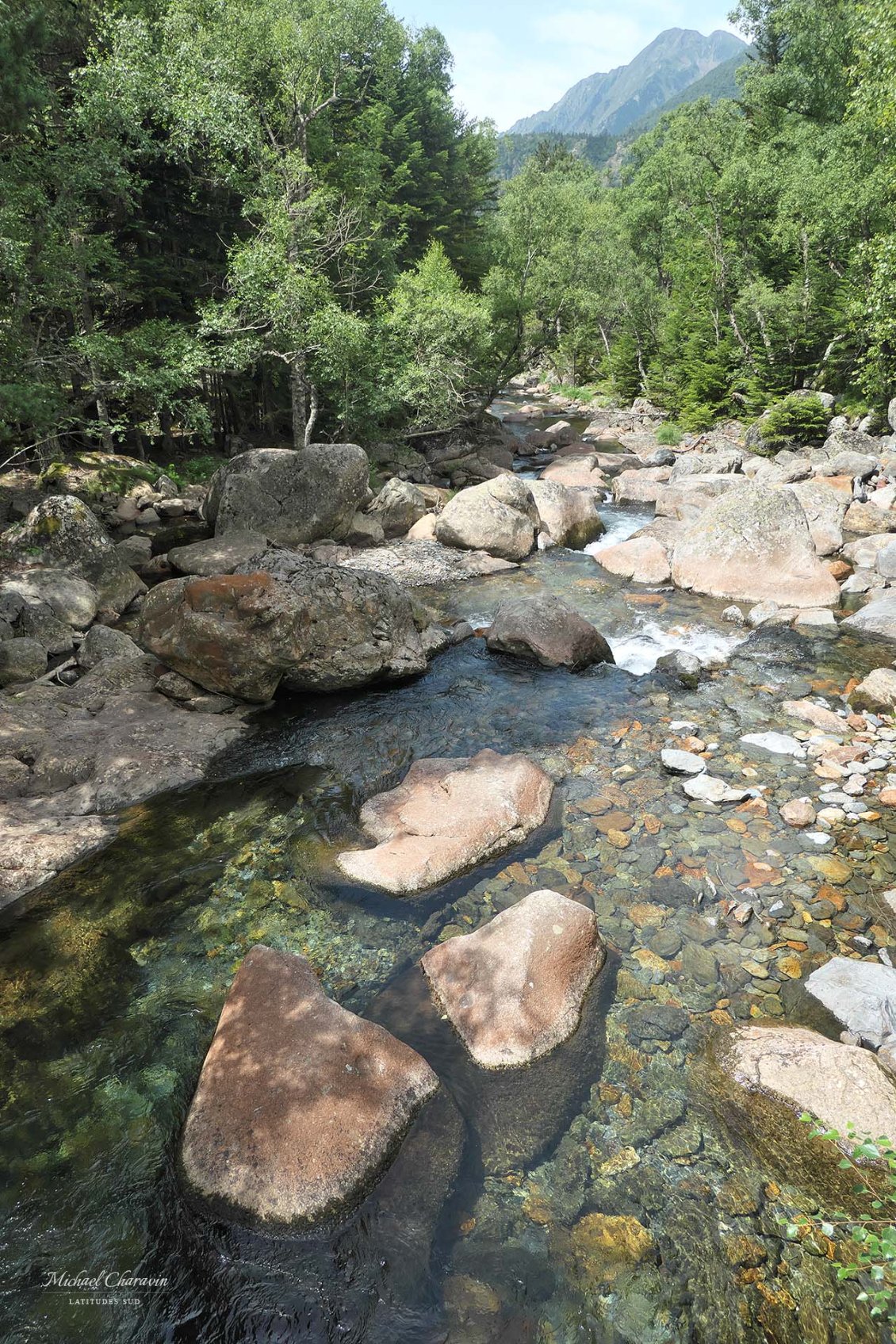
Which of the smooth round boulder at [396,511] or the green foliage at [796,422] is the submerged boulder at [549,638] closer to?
the smooth round boulder at [396,511]

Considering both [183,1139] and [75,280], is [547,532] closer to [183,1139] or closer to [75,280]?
[75,280]

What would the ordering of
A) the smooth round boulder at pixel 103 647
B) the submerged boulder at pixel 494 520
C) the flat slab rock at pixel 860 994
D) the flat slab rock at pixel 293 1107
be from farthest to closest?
the submerged boulder at pixel 494 520, the smooth round boulder at pixel 103 647, the flat slab rock at pixel 860 994, the flat slab rock at pixel 293 1107

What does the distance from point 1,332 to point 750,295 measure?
25.9 metres

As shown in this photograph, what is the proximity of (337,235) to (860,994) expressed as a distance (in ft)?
74.4

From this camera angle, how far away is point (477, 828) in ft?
22.1

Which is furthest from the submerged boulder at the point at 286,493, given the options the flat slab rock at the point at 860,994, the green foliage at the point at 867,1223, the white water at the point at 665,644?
the green foliage at the point at 867,1223

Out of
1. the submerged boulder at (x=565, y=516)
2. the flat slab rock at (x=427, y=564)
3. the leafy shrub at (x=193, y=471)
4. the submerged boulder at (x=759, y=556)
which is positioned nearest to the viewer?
the submerged boulder at (x=759, y=556)

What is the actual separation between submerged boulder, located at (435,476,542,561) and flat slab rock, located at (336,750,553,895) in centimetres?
910

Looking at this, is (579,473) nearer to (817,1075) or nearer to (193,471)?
(193,471)

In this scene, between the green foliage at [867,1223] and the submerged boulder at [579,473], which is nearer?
the green foliage at [867,1223]

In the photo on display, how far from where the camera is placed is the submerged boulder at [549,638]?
35.5ft

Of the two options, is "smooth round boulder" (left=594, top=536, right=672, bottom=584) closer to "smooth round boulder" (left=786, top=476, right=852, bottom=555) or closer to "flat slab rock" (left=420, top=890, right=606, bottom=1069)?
"smooth round boulder" (left=786, top=476, right=852, bottom=555)

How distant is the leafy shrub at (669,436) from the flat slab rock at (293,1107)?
1150 inches

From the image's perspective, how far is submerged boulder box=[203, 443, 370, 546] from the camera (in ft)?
54.1
